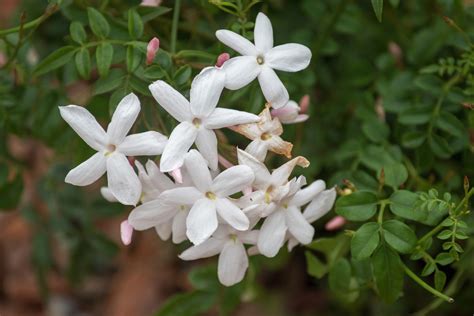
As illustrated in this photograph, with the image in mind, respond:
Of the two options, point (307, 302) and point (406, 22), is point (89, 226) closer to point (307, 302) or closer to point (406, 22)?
point (307, 302)

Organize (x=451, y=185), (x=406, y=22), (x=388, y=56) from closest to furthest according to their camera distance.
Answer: (x=451, y=185)
(x=388, y=56)
(x=406, y=22)

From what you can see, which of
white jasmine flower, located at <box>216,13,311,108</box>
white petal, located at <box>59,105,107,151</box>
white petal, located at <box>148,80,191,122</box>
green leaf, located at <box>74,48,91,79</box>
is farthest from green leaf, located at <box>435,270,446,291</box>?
green leaf, located at <box>74,48,91,79</box>

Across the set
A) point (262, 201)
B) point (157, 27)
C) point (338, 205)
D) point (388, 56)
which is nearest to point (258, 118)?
point (262, 201)

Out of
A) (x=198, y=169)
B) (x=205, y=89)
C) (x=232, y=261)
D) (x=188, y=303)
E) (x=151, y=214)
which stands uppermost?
(x=205, y=89)

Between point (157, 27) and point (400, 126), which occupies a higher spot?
point (157, 27)

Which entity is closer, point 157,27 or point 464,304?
point 157,27

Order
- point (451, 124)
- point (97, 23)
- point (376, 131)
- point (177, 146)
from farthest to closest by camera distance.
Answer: point (376, 131) < point (451, 124) < point (97, 23) < point (177, 146)

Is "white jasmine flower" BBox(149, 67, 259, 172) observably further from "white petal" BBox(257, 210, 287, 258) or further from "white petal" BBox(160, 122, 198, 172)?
"white petal" BBox(257, 210, 287, 258)

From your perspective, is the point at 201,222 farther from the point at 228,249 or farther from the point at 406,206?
the point at 406,206

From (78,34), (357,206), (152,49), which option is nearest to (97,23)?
(78,34)
